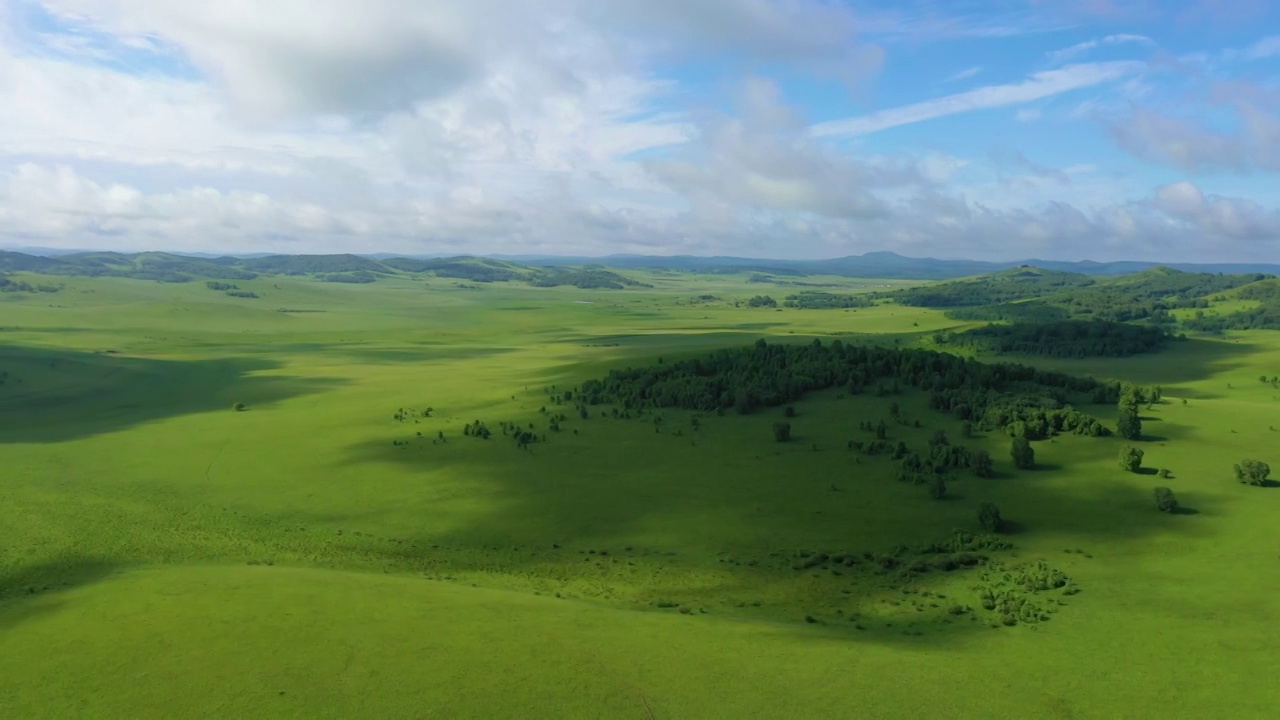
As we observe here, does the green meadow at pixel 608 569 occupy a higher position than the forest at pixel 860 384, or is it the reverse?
the forest at pixel 860 384

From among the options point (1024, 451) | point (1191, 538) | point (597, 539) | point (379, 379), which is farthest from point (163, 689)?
point (379, 379)

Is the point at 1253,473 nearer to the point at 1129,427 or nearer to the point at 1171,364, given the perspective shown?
the point at 1129,427

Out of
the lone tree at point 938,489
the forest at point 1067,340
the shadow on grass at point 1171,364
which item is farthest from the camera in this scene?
the forest at point 1067,340

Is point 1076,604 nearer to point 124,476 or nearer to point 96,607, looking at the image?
point 96,607

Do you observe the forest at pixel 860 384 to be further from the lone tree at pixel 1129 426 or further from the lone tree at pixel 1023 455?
the lone tree at pixel 1023 455

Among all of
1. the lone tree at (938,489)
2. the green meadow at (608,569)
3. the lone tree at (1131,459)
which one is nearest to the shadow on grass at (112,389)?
the green meadow at (608,569)

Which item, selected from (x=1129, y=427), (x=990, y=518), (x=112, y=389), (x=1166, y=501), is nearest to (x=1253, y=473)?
(x=1166, y=501)
